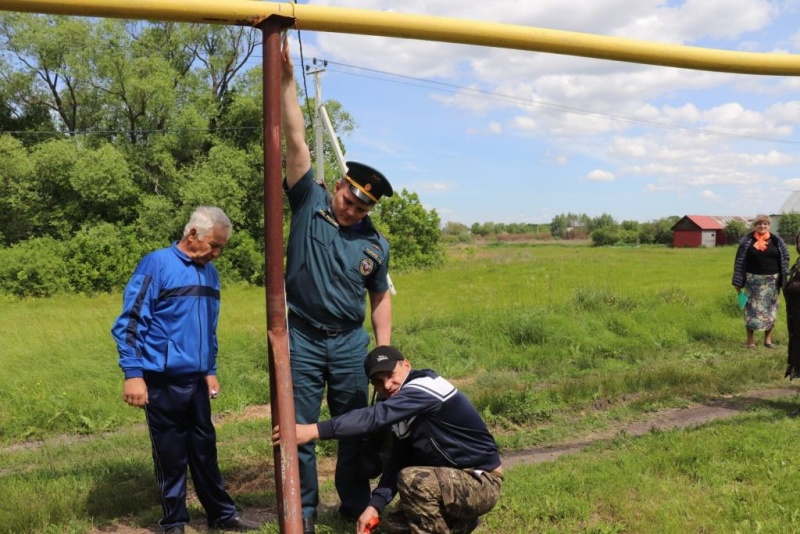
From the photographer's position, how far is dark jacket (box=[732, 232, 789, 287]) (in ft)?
32.4

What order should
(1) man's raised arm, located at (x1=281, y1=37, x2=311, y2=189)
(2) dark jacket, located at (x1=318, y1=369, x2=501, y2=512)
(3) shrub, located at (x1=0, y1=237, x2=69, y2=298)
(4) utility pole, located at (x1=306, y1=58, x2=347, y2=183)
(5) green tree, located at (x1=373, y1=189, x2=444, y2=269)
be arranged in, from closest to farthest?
1. (1) man's raised arm, located at (x1=281, y1=37, x2=311, y2=189)
2. (2) dark jacket, located at (x1=318, y1=369, x2=501, y2=512)
3. (4) utility pole, located at (x1=306, y1=58, x2=347, y2=183)
4. (3) shrub, located at (x1=0, y1=237, x2=69, y2=298)
5. (5) green tree, located at (x1=373, y1=189, x2=444, y2=269)

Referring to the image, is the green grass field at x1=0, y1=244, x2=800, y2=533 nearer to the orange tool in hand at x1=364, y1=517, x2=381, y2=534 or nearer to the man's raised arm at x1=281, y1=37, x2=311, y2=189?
the orange tool in hand at x1=364, y1=517, x2=381, y2=534

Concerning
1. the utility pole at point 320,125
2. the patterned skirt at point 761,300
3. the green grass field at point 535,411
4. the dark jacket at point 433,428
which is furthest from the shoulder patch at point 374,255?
the utility pole at point 320,125

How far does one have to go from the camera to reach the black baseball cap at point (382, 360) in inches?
139

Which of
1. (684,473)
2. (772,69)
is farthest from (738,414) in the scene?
(772,69)

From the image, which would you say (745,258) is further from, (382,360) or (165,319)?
(165,319)

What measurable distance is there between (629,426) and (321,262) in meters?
4.43

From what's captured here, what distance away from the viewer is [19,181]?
30156mm

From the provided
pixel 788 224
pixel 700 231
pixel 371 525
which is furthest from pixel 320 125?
pixel 700 231

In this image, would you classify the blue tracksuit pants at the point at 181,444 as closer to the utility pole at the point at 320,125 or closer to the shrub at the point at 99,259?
the utility pole at the point at 320,125

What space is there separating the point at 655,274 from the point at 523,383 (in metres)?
20.2

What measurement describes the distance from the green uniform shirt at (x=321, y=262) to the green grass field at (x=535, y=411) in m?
1.37

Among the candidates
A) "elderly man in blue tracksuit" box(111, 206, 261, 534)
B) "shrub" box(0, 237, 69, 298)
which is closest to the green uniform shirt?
"elderly man in blue tracksuit" box(111, 206, 261, 534)

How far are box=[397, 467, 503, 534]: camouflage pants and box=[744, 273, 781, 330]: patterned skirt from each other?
840 cm
